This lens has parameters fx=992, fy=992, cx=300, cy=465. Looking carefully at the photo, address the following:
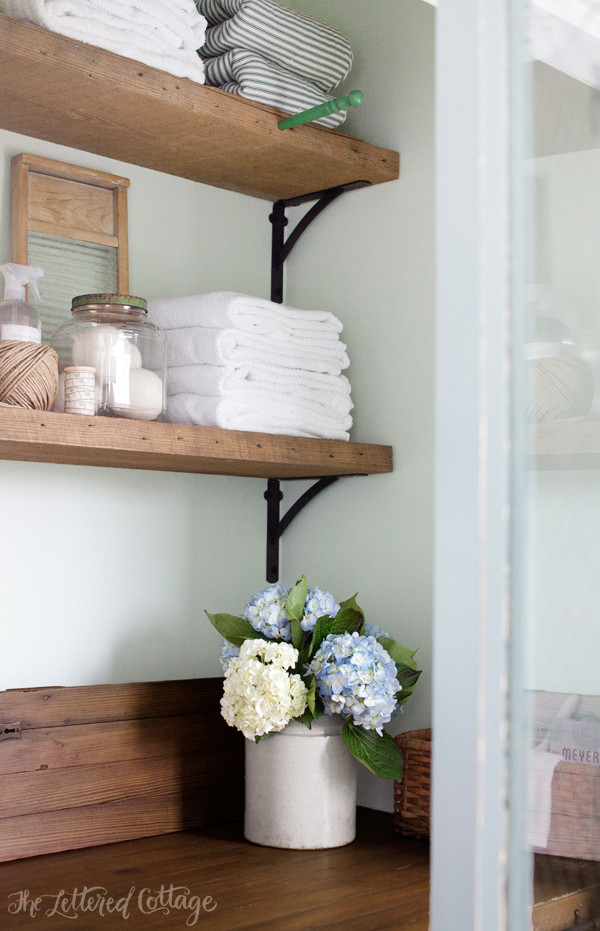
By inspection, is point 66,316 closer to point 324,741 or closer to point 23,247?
point 23,247

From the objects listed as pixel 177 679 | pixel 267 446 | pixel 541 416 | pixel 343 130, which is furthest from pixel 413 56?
pixel 541 416

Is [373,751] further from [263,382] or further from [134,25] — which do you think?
[134,25]

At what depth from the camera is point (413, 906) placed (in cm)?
114

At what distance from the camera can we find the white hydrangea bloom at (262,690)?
132 cm

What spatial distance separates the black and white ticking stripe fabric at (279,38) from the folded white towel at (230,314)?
385mm

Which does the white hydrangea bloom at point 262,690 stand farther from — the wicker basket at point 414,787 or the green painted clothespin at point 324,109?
the green painted clothespin at point 324,109

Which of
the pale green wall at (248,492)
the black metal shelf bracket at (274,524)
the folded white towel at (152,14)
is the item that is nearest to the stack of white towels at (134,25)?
the folded white towel at (152,14)

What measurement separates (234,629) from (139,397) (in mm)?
376

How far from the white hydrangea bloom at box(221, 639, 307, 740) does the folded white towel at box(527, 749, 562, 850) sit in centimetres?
77

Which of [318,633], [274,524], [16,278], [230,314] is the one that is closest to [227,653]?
[318,633]

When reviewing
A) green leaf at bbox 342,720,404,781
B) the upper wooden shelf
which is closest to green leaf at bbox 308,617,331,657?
green leaf at bbox 342,720,404,781

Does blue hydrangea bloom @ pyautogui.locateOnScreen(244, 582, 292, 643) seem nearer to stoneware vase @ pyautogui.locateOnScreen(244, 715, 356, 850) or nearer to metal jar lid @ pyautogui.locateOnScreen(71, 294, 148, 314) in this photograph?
stoneware vase @ pyautogui.locateOnScreen(244, 715, 356, 850)

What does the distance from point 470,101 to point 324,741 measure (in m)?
0.98

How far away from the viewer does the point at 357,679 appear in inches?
52.1
